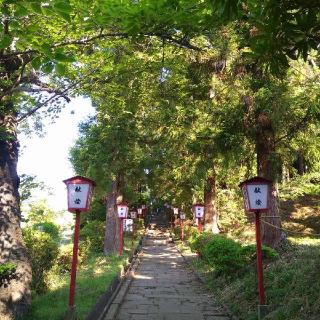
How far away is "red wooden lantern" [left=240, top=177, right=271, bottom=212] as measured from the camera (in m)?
8.54

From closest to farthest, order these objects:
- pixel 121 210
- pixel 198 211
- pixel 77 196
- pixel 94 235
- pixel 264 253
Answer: pixel 77 196 < pixel 264 253 < pixel 121 210 < pixel 198 211 < pixel 94 235

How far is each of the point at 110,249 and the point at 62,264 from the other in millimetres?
6142

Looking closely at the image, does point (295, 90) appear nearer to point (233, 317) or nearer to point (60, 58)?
point (233, 317)

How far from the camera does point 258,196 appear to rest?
856 cm

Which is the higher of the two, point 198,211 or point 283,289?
point 198,211

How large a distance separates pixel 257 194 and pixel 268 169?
4.56 meters

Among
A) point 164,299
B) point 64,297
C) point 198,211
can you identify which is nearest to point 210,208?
point 198,211

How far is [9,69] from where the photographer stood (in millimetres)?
8906

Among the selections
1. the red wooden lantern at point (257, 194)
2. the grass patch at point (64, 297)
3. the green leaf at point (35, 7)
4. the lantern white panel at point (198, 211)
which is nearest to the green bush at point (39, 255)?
the grass patch at point (64, 297)

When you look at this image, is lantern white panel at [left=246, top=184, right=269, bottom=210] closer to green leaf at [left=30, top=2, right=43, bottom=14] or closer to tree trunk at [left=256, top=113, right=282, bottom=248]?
tree trunk at [left=256, top=113, right=282, bottom=248]

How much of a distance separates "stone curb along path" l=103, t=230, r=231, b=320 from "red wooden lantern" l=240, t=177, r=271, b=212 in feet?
8.73

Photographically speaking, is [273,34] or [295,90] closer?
[273,34]

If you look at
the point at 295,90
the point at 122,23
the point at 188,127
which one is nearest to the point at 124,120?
the point at 188,127

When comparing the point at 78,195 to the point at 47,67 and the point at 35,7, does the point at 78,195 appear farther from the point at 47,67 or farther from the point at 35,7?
the point at 35,7
